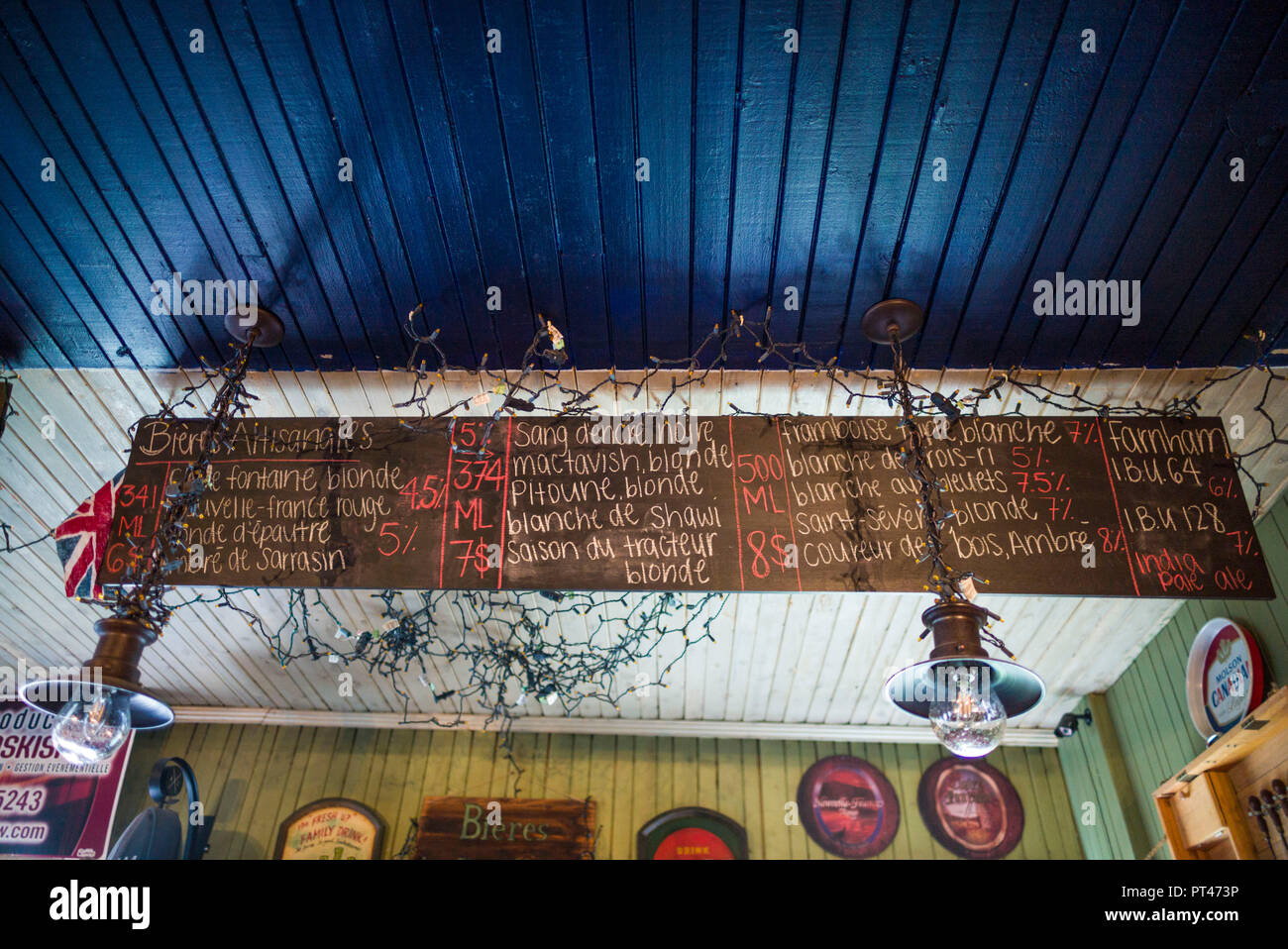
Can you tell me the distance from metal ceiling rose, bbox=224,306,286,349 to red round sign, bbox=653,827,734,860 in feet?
12.3

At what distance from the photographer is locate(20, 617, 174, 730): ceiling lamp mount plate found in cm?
213

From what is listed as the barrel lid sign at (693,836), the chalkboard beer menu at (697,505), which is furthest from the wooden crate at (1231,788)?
the barrel lid sign at (693,836)

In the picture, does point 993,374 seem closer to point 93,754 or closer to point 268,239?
point 268,239

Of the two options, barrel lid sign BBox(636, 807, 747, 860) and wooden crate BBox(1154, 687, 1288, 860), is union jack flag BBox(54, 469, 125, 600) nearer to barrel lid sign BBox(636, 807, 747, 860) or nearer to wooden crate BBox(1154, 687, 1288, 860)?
barrel lid sign BBox(636, 807, 747, 860)

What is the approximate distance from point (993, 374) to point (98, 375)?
10.6 feet

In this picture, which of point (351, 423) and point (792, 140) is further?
point (351, 423)

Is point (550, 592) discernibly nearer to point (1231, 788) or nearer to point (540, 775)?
point (540, 775)

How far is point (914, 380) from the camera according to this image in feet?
9.73

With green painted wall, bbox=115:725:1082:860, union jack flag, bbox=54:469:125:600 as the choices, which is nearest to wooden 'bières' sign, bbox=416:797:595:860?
green painted wall, bbox=115:725:1082:860

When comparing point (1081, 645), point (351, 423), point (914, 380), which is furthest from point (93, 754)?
point (1081, 645)

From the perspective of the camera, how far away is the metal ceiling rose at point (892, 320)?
8.64 feet

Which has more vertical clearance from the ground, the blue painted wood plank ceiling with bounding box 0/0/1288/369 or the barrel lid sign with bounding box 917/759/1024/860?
the blue painted wood plank ceiling with bounding box 0/0/1288/369

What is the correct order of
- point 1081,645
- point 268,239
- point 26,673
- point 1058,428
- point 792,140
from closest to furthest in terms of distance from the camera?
point 792,140
point 268,239
point 1058,428
point 1081,645
point 26,673

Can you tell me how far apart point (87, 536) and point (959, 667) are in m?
3.48
